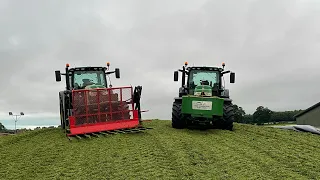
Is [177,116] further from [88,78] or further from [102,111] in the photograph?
[88,78]

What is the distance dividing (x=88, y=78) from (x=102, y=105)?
2573 mm

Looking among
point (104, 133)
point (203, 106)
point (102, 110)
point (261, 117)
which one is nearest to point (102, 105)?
point (102, 110)

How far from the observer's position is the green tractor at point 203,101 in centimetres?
1412

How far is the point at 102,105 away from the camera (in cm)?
1387

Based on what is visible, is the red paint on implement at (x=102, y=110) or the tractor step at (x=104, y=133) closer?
the tractor step at (x=104, y=133)

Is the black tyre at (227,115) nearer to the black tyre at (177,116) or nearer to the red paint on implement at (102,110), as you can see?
the black tyre at (177,116)

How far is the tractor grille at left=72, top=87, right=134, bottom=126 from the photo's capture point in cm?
1357

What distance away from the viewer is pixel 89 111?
1367 cm

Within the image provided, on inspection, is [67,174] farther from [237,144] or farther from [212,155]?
[237,144]

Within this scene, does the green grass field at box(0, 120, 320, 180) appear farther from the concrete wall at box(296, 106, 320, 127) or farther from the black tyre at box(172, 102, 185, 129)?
the concrete wall at box(296, 106, 320, 127)

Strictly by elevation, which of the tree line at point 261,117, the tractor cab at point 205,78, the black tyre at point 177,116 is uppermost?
the tractor cab at point 205,78

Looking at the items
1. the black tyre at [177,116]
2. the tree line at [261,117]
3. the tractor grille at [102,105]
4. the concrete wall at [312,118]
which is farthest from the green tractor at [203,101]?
the tree line at [261,117]

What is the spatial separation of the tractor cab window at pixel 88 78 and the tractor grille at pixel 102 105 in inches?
84.2

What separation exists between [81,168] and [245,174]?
10.4 feet
